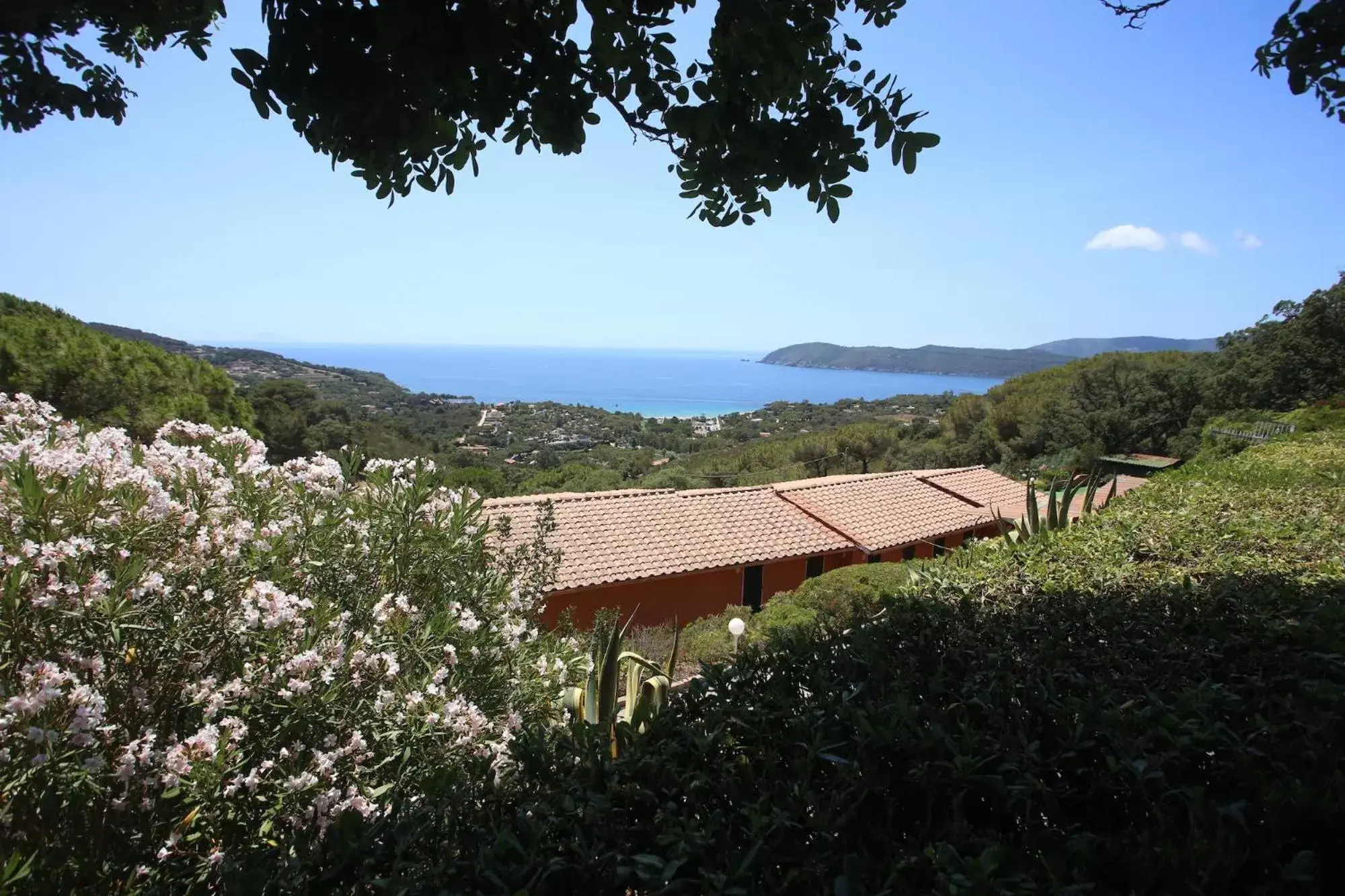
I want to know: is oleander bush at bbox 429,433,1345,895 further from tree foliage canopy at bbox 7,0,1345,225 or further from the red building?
the red building

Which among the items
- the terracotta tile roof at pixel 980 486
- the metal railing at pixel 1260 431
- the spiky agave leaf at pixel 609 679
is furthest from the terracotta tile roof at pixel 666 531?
the spiky agave leaf at pixel 609 679

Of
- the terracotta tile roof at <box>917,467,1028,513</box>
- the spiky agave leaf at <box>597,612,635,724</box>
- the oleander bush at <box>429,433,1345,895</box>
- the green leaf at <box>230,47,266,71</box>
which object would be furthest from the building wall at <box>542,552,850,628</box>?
the green leaf at <box>230,47,266,71</box>

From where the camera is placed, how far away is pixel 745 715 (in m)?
2.02

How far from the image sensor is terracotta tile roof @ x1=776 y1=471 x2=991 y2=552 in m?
17.3

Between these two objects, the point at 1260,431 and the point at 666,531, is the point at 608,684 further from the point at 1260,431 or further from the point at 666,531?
the point at 1260,431

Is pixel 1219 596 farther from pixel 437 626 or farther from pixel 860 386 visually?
pixel 860 386

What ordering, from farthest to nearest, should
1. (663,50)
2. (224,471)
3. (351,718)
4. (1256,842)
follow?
1. (224,471)
2. (351,718)
3. (663,50)
4. (1256,842)

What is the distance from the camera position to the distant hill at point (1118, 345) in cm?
6806

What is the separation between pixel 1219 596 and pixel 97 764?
4.04m

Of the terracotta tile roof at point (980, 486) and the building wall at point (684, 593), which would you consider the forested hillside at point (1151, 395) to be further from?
the building wall at point (684, 593)

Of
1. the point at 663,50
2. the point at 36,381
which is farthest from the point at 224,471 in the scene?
the point at 36,381

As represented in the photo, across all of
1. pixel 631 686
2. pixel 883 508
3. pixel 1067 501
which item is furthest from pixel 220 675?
pixel 883 508

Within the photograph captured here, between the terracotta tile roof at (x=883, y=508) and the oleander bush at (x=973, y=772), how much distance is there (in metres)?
14.2

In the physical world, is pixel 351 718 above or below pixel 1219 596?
below
